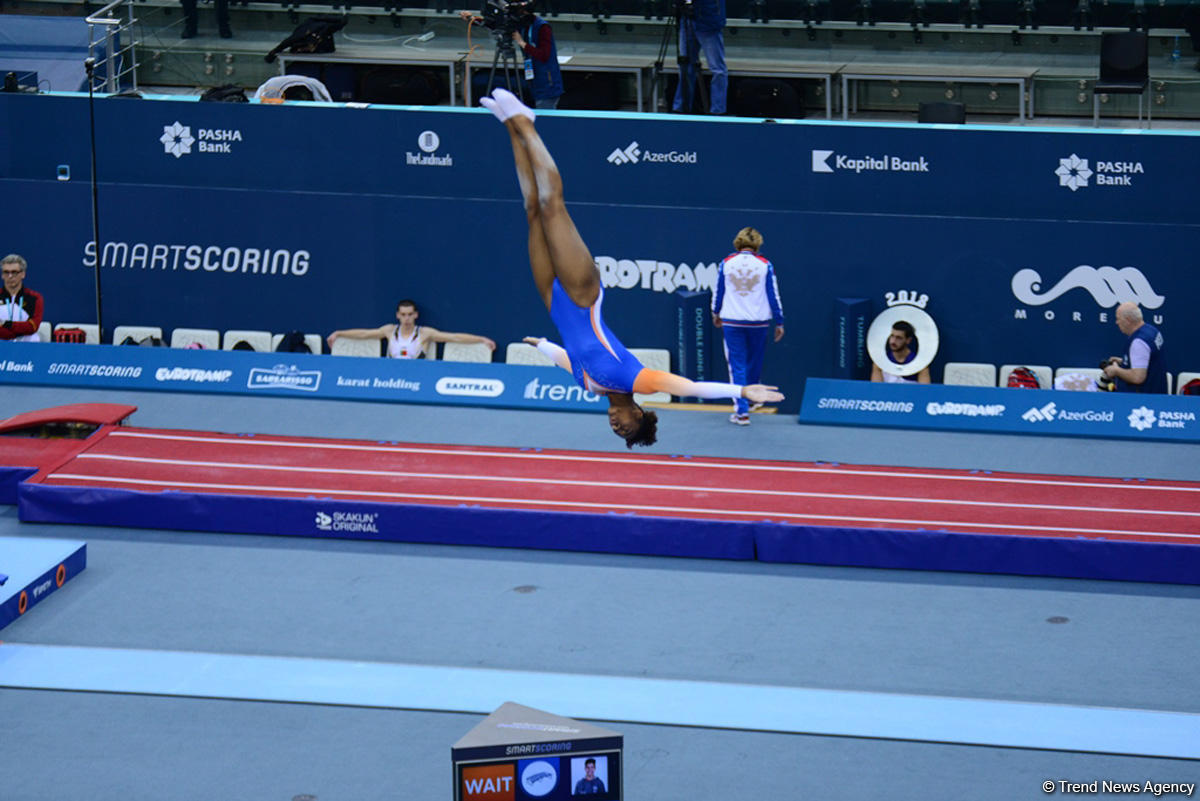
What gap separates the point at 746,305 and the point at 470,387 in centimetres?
251

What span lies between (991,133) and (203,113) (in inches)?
260

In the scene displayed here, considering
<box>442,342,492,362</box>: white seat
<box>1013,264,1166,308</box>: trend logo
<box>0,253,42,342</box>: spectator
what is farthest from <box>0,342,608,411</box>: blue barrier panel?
<box>1013,264,1166,308</box>: trend logo

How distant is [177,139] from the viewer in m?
13.4

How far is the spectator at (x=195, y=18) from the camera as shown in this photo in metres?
16.4

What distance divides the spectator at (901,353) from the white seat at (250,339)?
5213 mm

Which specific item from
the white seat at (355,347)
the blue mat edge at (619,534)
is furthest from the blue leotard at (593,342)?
the white seat at (355,347)

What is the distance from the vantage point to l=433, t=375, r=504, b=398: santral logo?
40.8 feet

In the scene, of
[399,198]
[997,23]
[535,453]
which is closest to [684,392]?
[535,453]

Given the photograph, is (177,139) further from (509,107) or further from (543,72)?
(509,107)

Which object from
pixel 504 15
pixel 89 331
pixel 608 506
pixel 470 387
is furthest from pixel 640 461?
pixel 89 331

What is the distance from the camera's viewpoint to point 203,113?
43.8 feet

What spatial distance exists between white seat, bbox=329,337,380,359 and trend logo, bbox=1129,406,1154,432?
614 centimetres

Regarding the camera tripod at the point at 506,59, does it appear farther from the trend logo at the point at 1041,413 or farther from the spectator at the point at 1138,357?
the spectator at the point at 1138,357

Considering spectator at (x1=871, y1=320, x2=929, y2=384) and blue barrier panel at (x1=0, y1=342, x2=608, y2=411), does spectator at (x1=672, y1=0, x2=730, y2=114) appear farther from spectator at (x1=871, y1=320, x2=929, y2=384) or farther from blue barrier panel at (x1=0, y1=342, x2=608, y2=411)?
blue barrier panel at (x1=0, y1=342, x2=608, y2=411)
